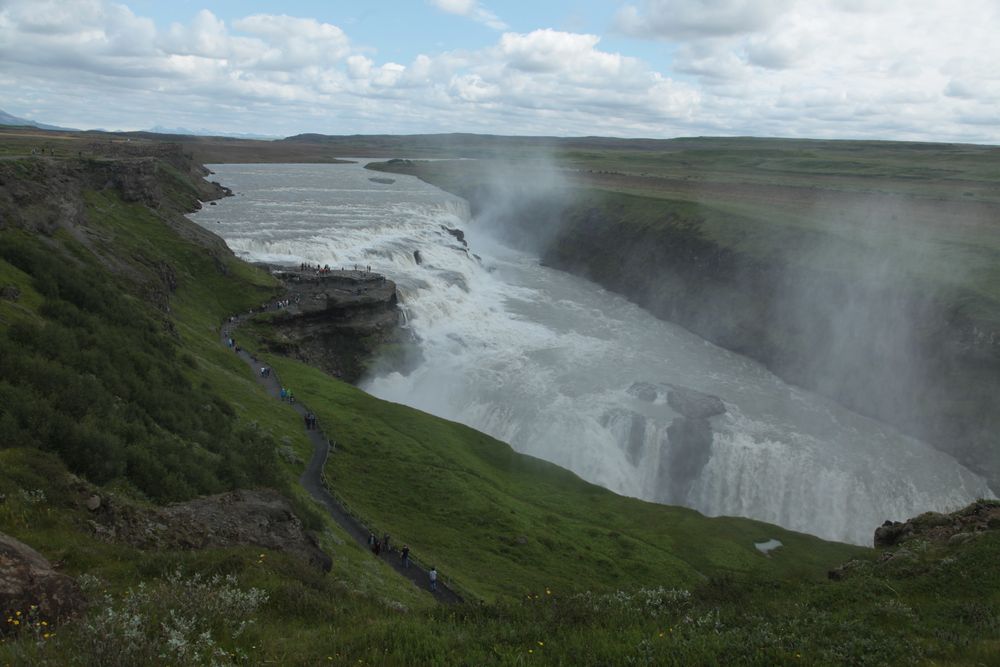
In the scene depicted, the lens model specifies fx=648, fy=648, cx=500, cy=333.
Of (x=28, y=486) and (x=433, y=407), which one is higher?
(x=28, y=486)

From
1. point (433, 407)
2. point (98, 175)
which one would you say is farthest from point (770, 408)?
point (98, 175)

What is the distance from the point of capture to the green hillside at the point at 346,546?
1034 cm

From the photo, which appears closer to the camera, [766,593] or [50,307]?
[766,593]

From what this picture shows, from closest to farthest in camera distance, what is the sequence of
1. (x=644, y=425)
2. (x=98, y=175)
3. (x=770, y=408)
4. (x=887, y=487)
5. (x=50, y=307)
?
(x=50, y=307) < (x=887, y=487) < (x=644, y=425) < (x=770, y=408) < (x=98, y=175)

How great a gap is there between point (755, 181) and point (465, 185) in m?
61.1

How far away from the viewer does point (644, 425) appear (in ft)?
147

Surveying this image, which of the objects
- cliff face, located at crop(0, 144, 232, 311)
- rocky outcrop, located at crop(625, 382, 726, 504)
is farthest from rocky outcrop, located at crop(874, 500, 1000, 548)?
cliff face, located at crop(0, 144, 232, 311)

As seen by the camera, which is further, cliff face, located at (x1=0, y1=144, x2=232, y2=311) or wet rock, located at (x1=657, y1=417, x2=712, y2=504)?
wet rock, located at (x1=657, y1=417, x2=712, y2=504)

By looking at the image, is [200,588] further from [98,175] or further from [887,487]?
[98,175]

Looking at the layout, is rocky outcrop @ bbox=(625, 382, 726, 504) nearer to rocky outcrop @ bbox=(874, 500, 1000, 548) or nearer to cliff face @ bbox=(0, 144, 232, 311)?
rocky outcrop @ bbox=(874, 500, 1000, 548)

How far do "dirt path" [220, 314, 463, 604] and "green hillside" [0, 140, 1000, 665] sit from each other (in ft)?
2.57

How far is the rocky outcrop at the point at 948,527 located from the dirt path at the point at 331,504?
581 inches

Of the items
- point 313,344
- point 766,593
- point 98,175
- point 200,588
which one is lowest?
point 313,344

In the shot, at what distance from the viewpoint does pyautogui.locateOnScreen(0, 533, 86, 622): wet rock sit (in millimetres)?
9203
